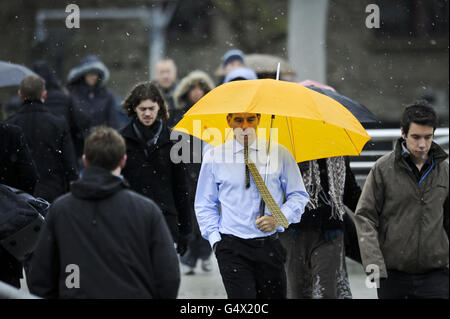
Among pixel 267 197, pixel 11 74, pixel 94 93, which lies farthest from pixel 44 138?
pixel 267 197

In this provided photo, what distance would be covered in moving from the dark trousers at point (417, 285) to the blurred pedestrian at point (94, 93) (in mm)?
5734

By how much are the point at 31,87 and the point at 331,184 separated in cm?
333

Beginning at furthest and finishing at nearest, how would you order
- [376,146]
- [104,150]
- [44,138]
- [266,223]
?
1. [376,146]
2. [44,138]
3. [266,223]
4. [104,150]

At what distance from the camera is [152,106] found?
7.64m

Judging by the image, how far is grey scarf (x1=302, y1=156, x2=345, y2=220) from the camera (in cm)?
684

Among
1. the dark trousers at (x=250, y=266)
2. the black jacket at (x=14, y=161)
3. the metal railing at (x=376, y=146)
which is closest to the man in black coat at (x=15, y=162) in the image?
the black jacket at (x=14, y=161)

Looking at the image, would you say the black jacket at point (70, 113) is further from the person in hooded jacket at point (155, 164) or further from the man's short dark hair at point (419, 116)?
the man's short dark hair at point (419, 116)

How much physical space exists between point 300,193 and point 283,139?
0.74 metres

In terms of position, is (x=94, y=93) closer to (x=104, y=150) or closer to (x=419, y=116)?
(x=419, y=116)

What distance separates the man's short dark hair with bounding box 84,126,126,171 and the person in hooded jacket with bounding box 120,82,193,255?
2.70 m

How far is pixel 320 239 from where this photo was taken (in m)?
6.92

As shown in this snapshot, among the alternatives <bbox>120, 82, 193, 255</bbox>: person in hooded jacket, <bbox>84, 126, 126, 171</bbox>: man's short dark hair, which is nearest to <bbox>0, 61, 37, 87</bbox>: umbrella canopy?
<bbox>120, 82, 193, 255</bbox>: person in hooded jacket

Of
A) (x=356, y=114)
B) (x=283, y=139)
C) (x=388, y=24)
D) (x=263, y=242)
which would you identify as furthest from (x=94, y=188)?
(x=388, y=24)

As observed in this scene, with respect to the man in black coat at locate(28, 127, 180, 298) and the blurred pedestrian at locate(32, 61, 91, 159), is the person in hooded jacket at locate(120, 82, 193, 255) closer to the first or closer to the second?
the blurred pedestrian at locate(32, 61, 91, 159)
